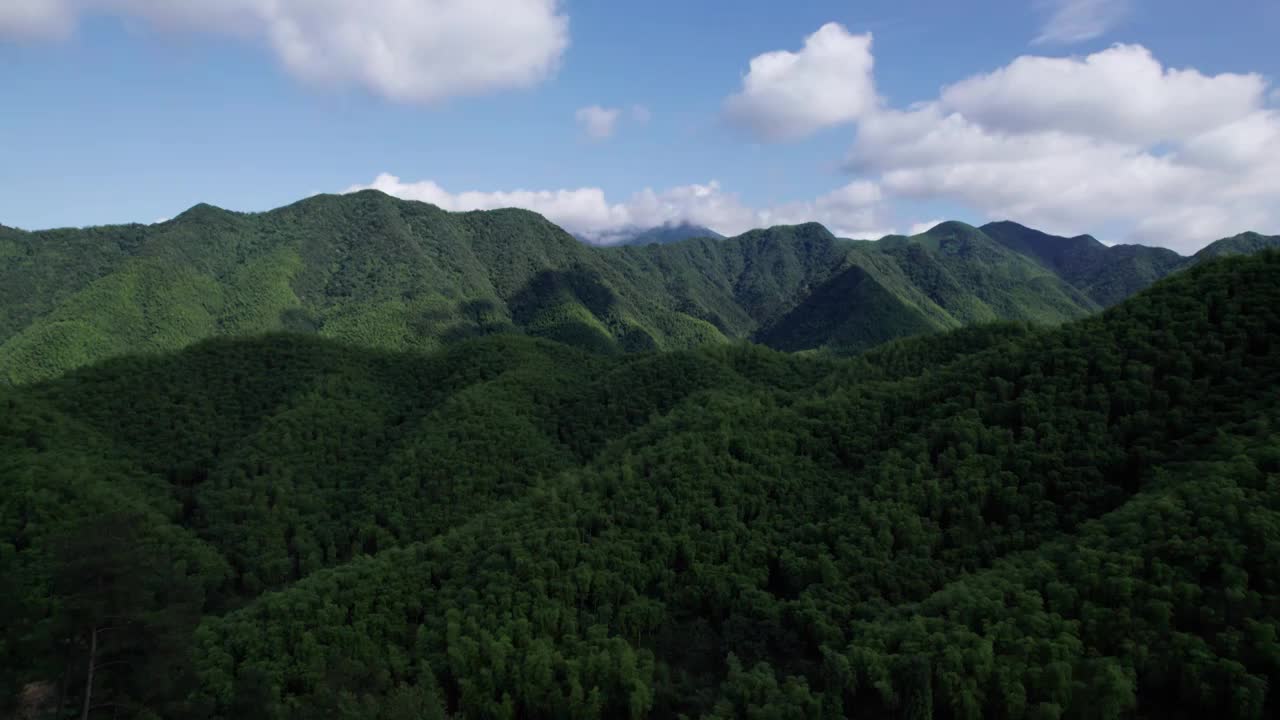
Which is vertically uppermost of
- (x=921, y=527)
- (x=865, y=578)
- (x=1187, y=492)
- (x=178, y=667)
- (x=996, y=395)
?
(x=996, y=395)

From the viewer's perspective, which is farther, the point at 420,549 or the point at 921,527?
the point at 420,549

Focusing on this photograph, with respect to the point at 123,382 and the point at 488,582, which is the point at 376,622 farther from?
the point at 123,382

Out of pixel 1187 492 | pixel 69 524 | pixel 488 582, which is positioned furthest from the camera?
pixel 69 524

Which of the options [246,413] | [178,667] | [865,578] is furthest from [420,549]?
[246,413]

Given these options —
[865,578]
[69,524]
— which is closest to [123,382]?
[69,524]

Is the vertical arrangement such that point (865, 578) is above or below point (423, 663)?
above

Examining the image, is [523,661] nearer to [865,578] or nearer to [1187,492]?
[865,578]

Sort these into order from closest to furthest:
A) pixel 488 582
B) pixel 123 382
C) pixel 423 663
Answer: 1. pixel 423 663
2. pixel 488 582
3. pixel 123 382
